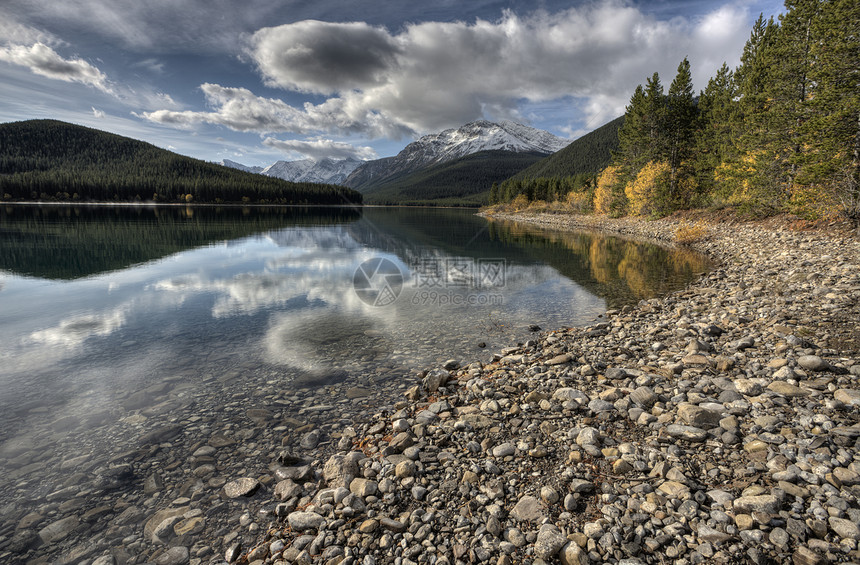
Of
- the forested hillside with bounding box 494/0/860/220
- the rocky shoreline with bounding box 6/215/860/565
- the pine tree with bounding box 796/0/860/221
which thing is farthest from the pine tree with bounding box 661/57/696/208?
the rocky shoreline with bounding box 6/215/860/565

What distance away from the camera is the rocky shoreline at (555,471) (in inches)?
171

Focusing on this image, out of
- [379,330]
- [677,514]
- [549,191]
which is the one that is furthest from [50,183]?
[677,514]

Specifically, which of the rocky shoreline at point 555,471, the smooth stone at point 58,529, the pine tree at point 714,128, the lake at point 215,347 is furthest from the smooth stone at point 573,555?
the pine tree at point 714,128

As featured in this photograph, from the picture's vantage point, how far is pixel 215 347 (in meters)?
12.8

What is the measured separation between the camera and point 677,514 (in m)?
4.50

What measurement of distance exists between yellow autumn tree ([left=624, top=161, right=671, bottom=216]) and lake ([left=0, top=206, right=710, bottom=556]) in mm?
33485

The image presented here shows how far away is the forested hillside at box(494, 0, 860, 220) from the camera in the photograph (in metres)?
23.9

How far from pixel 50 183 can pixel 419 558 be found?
24771cm

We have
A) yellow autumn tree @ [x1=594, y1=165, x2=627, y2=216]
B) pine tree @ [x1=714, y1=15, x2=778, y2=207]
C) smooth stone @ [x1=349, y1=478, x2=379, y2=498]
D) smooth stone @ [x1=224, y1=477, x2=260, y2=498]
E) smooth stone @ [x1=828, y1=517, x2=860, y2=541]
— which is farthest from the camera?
yellow autumn tree @ [x1=594, y1=165, x2=627, y2=216]

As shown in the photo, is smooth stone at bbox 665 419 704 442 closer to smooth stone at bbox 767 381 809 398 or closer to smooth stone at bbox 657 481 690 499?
smooth stone at bbox 657 481 690 499

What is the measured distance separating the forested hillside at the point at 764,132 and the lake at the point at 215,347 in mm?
10299

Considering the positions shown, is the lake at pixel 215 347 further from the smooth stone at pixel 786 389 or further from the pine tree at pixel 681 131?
the pine tree at pixel 681 131

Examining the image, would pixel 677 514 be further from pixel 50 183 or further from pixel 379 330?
pixel 50 183

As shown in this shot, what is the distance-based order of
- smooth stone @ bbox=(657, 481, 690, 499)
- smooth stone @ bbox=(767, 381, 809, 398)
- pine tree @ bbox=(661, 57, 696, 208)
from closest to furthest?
smooth stone @ bbox=(657, 481, 690, 499)
smooth stone @ bbox=(767, 381, 809, 398)
pine tree @ bbox=(661, 57, 696, 208)
